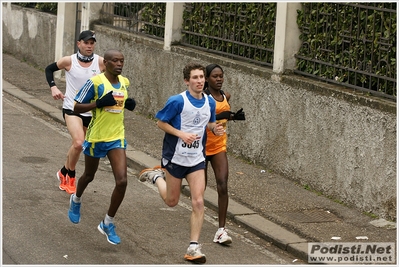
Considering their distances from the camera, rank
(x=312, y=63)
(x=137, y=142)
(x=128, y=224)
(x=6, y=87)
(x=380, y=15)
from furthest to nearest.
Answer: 1. (x=6, y=87)
2. (x=137, y=142)
3. (x=312, y=63)
4. (x=380, y=15)
5. (x=128, y=224)

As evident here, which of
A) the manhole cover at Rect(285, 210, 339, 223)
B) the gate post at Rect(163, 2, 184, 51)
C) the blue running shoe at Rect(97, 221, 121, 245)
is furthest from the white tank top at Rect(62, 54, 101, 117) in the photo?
the gate post at Rect(163, 2, 184, 51)

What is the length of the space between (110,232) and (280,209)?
2.41 m

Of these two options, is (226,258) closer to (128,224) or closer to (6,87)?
(128,224)

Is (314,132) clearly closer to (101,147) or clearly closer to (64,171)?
(64,171)

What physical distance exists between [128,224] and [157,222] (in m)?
0.35

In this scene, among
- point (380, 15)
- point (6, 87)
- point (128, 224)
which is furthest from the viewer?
point (6, 87)

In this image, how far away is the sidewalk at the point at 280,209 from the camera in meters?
9.08

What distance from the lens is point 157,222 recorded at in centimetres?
948

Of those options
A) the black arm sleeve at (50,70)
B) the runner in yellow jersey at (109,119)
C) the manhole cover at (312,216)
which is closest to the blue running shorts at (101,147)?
the runner in yellow jersey at (109,119)

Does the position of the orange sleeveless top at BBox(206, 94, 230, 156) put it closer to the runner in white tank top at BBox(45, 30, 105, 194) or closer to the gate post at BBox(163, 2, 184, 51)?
the runner in white tank top at BBox(45, 30, 105, 194)

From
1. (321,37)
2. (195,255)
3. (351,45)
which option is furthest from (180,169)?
(321,37)

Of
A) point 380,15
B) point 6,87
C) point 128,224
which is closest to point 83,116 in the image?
point 128,224

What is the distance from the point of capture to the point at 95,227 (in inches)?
357

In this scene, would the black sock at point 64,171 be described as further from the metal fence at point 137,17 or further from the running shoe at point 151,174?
the metal fence at point 137,17
